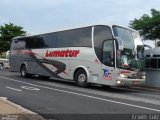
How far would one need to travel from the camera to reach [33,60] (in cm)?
2764

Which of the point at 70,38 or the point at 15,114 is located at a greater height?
the point at 70,38

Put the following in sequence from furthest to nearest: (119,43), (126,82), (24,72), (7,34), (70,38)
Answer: (7,34)
(24,72)
(70,38)
(126,82)
(119,43)

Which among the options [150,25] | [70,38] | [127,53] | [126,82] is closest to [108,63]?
[127,53]

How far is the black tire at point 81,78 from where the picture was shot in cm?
2219

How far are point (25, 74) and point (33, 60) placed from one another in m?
1.79

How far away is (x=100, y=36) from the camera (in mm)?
21109

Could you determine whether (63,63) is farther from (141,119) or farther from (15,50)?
(141,119)

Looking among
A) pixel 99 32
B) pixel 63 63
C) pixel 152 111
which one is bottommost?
pixel 152 111

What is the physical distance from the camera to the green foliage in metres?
34.0

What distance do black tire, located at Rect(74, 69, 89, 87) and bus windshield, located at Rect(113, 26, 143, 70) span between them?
2.86 m

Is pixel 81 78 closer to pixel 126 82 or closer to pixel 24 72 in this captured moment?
pixel 126 82

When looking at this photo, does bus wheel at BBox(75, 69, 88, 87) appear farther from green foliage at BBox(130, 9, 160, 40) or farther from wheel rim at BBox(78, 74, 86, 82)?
green foliage at BBox(130, 9, 160, 40)

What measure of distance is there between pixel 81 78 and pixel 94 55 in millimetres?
A: 1903

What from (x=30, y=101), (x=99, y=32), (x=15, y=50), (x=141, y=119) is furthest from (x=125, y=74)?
(x=15, y=50)
